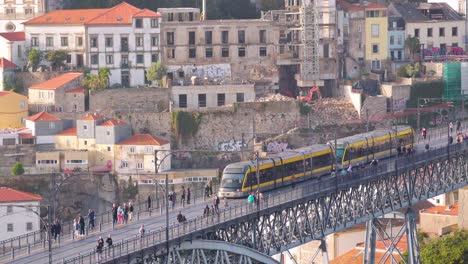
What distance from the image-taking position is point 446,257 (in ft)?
350

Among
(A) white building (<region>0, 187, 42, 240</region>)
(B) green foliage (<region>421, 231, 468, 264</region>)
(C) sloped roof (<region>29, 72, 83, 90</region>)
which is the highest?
(C) sloped roof (<region>29, 72, 83, 90</region>)

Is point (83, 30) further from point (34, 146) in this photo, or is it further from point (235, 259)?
point (235, 259)

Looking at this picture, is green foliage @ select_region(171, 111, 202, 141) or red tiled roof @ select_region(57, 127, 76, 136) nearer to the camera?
red tiled roof @ select_region(57, 127, 76, 136)

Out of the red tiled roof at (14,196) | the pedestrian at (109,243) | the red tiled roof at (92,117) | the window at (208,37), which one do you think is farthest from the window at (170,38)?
the pedestrian at (109,243)

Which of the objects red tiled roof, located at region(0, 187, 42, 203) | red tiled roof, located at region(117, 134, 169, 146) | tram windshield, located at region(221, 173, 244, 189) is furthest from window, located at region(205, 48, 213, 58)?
tram windshield, located at region(221, 173, 244, 189)

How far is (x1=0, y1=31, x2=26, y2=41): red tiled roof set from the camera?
138 metres

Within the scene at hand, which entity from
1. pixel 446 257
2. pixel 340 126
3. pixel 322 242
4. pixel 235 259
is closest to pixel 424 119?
pixel 340 126

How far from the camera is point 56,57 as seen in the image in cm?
13700

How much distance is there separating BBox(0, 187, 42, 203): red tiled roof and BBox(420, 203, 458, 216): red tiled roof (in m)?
25.4

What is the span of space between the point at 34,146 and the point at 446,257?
119 feet

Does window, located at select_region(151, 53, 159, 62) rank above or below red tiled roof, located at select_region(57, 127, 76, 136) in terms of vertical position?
above

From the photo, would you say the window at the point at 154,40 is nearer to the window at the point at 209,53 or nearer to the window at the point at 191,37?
the window at the point at 191,37

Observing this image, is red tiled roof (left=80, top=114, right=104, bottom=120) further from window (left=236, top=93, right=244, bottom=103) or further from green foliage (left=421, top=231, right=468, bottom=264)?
green foliage (left=421, top=231, right=468, bottom=264)

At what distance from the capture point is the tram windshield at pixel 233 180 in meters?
90.4
